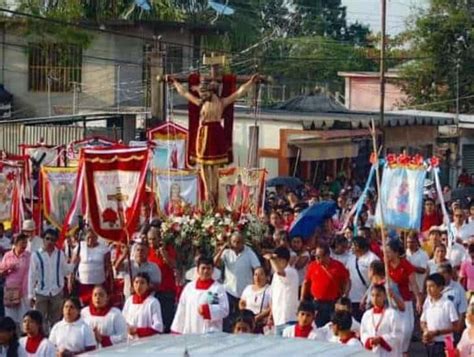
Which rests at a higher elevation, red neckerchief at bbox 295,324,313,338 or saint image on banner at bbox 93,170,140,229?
saint image on banner at bbox 93,170,140,229

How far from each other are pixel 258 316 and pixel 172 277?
1673mm

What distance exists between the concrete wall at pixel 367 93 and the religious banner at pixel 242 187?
36.0m

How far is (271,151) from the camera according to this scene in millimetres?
30891

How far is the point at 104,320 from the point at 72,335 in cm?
50

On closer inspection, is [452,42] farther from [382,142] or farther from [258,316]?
[258,316]

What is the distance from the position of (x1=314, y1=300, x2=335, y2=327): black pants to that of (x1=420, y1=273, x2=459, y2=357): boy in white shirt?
1.12 meters

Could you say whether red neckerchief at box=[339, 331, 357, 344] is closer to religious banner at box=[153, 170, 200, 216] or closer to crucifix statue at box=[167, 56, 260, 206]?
crucifix statue at box=[167, 56, 260, 206]

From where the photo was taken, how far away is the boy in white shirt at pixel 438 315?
1152 cm

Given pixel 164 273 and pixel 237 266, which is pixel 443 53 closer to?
pixel 237 266

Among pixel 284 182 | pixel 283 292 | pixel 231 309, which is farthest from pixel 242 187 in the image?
pixel 284 182

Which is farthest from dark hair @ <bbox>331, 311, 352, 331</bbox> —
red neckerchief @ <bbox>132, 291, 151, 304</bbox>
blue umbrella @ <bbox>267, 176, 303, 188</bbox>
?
blue umbrella @ <bbox>267, 176, 303, 188</bbox>

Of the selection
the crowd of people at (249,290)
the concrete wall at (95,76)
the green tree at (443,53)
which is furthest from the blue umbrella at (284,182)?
the green tree at (443,53)

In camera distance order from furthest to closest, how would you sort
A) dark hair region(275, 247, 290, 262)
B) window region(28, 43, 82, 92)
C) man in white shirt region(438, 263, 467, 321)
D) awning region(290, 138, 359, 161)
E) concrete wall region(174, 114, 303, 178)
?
window region(28, 43, 82, 92) < awning region(290, 138, 359, 161) < concrete wall region(174, 114, 303, 178) < dark hair region(275, 247, 290, 262) < man in white shirt region(438, 263, 467, 321)

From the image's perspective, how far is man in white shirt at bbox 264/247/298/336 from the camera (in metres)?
12.1
